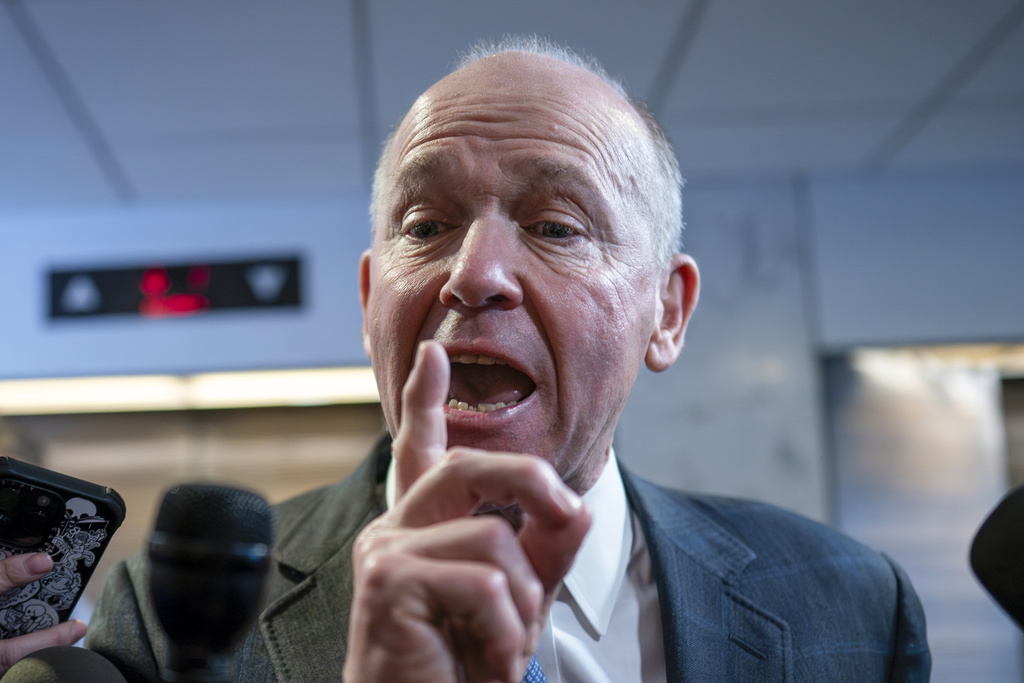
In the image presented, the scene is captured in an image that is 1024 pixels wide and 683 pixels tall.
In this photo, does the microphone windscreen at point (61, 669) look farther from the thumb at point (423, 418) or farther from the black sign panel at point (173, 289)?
the black sign panel at point (173, 289)

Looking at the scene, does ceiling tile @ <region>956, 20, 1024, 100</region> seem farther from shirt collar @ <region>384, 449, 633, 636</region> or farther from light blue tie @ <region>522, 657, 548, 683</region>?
light blue tie @ <region>522, 657, 548, 683</region>

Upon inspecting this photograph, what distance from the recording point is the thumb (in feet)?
2.01

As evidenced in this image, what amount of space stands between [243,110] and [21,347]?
152 cm

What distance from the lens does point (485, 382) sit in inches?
36.4

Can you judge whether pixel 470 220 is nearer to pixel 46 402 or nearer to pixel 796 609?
pixel 796 609

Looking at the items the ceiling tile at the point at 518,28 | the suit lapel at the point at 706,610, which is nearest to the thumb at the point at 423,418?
the suit lapel at the point at 706,610

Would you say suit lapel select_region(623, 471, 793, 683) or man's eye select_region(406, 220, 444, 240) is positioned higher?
man's eye select_region(406, 220, 444, 240)

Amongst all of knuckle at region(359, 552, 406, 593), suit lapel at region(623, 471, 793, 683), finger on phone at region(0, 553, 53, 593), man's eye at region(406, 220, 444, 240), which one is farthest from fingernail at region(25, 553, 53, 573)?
suit lapel at region(623, 471, 793, 683)

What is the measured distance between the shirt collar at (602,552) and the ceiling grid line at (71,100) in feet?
5.75

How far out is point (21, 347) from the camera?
3410mm

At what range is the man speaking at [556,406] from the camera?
0.90 m

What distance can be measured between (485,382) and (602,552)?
0.36m

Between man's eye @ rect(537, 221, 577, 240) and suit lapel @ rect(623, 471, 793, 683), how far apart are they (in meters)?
0.46

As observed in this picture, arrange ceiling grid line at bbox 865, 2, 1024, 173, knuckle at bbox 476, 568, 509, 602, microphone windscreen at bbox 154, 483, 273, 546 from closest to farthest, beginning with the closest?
knuckle at bbox 476, 568, 509, 602, microphone windscreen at bbox 154, 483, 273, 546, ceiling grid line at bbox 865, 2, 1024, 173
